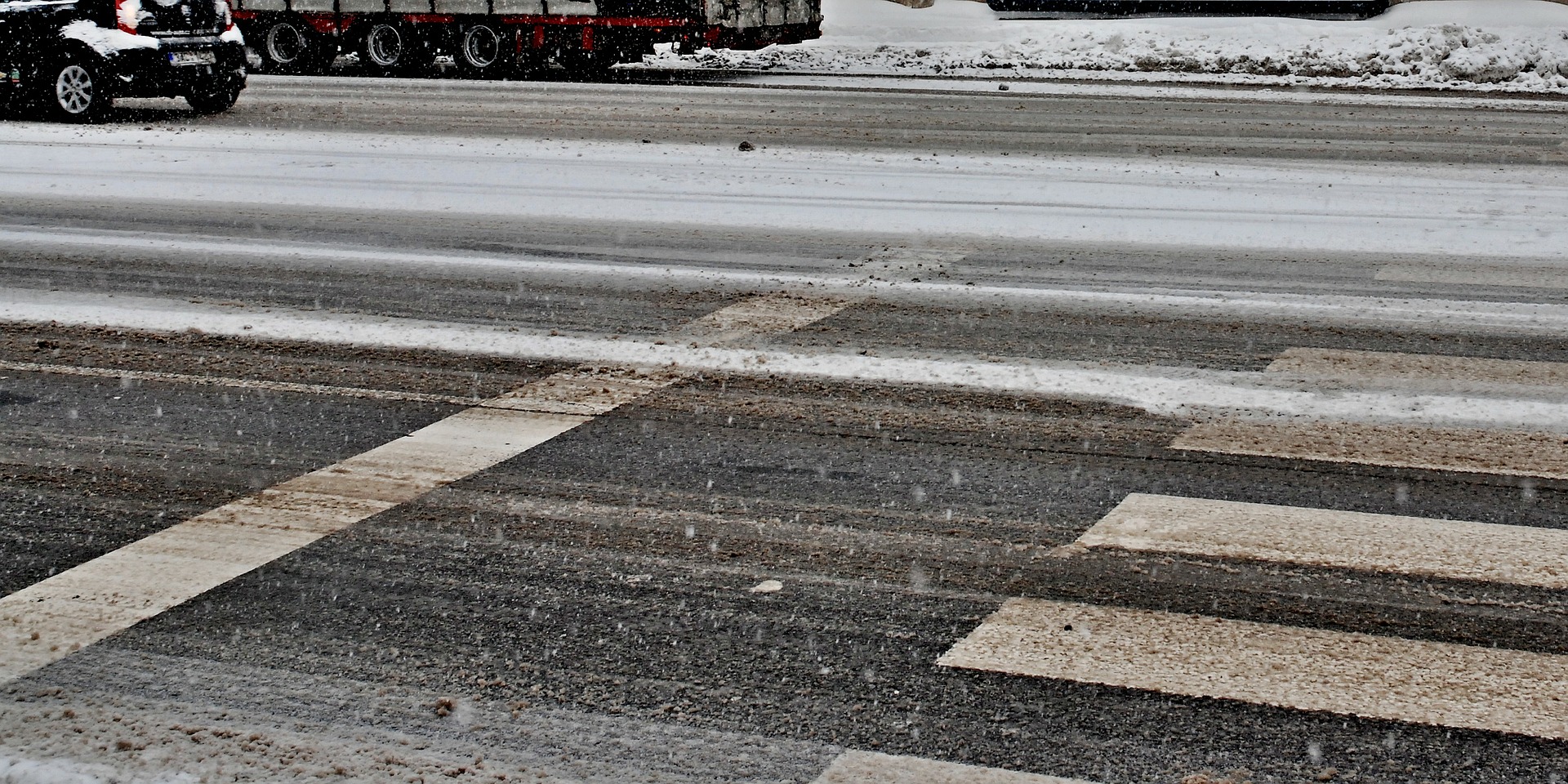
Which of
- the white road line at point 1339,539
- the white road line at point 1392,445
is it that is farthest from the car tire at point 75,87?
the white road line at point 1339,539

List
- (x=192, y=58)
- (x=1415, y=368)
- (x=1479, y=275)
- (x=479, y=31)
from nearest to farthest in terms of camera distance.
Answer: (x=1415, y=368) < (x=1479, y=275) < (x=192, y=58) < (x=479, y=31)

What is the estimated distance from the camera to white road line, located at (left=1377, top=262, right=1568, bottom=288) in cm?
781

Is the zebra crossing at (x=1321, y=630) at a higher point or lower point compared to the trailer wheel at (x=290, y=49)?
lower

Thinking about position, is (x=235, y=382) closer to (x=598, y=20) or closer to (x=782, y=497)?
(x=782, y=497)

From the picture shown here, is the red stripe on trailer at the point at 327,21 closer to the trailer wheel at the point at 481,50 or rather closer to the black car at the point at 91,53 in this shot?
the trailer wheel at the point at 481,50

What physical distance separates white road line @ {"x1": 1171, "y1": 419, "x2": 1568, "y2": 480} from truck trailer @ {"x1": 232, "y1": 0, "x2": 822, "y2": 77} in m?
16.7

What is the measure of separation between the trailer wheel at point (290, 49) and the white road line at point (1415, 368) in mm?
18016

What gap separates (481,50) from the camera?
21422 mm

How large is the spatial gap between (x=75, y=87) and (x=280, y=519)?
39.2 feet

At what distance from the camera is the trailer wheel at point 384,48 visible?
21.5 metres

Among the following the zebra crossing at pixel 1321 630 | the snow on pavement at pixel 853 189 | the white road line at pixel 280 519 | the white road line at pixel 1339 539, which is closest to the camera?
the zebra crossing at pixel 1321 630

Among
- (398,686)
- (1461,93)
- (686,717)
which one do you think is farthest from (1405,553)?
(1461,93)

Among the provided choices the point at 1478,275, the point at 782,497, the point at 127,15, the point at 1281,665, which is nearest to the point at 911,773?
the point at 1281,665

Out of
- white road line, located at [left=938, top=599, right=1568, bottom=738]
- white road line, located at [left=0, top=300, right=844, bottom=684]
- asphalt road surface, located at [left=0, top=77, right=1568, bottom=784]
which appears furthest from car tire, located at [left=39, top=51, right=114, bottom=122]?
white road line, located at [left=938, top=599, right=1568, bottom=738]
